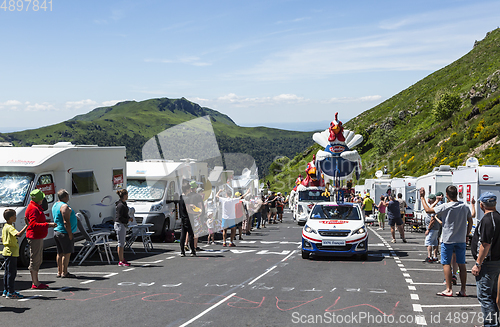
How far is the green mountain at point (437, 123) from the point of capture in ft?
164

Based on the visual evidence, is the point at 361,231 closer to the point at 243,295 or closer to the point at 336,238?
the point at 336,238

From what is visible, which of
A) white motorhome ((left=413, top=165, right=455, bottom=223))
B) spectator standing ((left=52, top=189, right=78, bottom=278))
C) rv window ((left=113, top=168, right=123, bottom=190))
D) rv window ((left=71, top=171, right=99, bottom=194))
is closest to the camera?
spectator standing ((left=52, top=189, right=78, bottom=278))

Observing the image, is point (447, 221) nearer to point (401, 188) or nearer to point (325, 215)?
point (325, 215)

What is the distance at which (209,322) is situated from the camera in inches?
285

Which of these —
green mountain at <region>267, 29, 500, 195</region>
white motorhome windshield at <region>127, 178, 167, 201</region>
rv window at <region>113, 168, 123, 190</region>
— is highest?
green mountain at <region>267, 29, 500, 195</region>

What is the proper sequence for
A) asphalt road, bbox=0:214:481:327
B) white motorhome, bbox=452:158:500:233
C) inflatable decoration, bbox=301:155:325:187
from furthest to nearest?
inflatable decoration, bbox=301:155:325:187
white motorhome, bbox=452:158:500:233
asphalt road, bbox=0:214:481:327

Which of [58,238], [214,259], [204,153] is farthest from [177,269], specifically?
[204,153]

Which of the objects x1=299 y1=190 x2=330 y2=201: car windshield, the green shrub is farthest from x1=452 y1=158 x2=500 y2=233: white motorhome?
the green shrub

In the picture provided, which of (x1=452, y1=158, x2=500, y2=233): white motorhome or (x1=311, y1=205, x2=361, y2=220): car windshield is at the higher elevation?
(x1=452, y1=158, x2=500, y2=233): white motorhome

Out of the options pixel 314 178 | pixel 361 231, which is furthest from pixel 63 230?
pixel 314 178

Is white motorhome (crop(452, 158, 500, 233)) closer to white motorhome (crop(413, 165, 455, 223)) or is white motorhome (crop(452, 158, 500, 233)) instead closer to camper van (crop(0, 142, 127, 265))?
white motorhome (crop(413, 165, 455, 223))

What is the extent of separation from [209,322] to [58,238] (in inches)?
200

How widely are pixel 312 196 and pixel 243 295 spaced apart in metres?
22.5

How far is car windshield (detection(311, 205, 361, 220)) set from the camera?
1503cm
